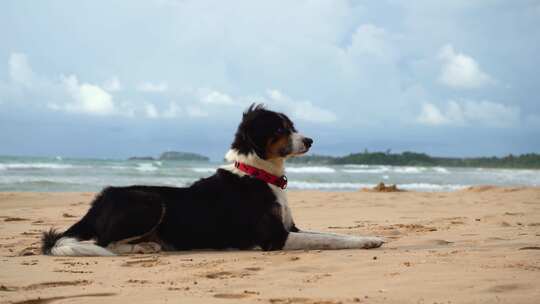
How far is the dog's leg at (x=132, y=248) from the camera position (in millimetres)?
6219

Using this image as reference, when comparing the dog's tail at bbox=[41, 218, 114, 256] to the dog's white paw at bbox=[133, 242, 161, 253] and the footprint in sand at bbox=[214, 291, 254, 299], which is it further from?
the footprint in sand at bbox=[214, 291, 254, 299]

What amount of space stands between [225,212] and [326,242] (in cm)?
105

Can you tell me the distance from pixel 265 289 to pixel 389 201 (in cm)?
1009

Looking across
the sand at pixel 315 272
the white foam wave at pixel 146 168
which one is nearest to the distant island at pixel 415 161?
the white foam wave at pixel 146 168

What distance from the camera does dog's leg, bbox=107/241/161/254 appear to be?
6219mm

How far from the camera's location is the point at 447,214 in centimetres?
1040

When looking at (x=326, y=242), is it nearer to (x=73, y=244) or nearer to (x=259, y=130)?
(x=259, y=130)

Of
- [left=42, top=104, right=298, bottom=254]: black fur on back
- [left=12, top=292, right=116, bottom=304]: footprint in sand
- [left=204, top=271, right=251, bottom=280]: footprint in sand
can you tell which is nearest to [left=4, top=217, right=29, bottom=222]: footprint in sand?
[left=42, top=104, right=298, bottom=254]: black fur on back

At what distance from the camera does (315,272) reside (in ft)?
15.0

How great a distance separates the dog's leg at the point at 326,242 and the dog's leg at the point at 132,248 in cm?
127

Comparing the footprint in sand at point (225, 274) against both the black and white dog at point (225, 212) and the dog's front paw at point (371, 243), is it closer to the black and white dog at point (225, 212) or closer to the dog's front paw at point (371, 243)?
the black and white dog at point (225, 212)

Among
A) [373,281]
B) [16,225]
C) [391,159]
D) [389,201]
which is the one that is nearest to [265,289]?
[373,281]

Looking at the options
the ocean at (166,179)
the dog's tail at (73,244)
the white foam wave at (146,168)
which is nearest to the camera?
the dog's tail at (73,244)

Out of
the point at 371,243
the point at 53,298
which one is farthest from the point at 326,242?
the point at 53,298
